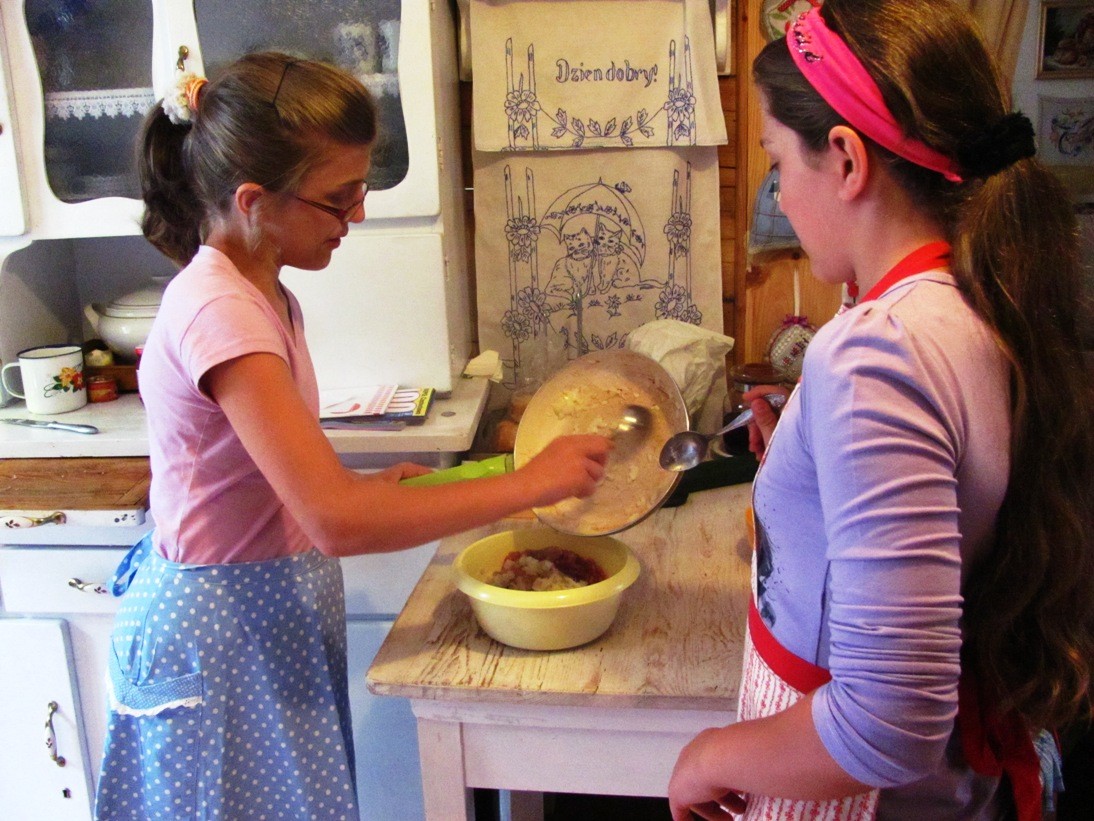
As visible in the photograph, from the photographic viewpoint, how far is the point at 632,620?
1.05 m

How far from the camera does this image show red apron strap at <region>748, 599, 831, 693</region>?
684mm

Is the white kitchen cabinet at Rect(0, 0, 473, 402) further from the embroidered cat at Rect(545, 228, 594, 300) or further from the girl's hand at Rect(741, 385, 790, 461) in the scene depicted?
the girl's hand at Rect(741, 385, 790, 461)

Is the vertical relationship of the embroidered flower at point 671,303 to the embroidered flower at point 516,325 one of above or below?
above

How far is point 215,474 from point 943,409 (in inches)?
28.3

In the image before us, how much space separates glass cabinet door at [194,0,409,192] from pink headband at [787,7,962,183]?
96 centimetres

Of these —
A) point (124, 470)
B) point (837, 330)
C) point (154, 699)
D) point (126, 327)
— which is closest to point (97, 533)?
point (124, 470)

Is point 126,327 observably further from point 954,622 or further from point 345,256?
point 954,622

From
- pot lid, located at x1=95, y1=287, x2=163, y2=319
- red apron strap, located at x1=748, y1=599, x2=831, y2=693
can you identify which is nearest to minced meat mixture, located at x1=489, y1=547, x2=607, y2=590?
red apron strap, located at x1=748, y1=599, x2=831, y2=693

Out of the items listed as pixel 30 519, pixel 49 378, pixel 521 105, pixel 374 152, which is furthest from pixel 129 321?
pixel 521 105

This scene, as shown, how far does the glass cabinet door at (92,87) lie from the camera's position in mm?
1491

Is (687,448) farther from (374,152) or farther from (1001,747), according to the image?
(374,152)

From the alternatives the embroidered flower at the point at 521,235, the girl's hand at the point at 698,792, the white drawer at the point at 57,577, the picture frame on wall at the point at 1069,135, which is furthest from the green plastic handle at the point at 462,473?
the picture frame on wall at the point at 1069,135

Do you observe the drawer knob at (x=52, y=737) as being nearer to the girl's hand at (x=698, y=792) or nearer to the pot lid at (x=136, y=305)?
the pot lid at (x=136, y=305)

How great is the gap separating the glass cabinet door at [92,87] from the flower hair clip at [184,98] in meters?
0.62
